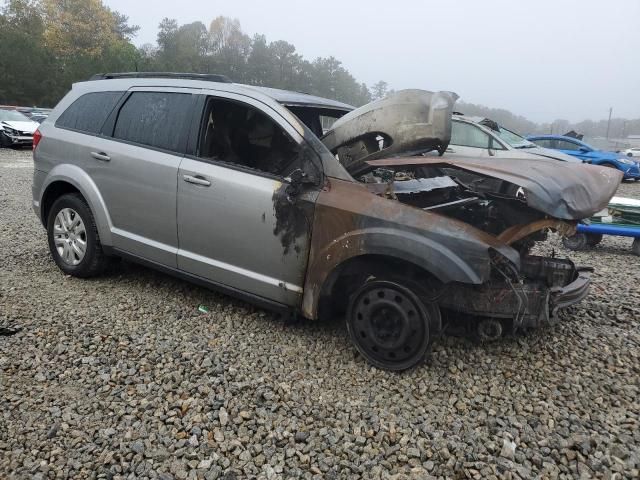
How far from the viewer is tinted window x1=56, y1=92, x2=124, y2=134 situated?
436cm

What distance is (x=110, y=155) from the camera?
412cm

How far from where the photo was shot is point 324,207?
3.24m

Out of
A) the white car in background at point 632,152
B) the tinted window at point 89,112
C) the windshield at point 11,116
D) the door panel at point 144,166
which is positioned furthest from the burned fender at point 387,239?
the white car in background at point 632,152

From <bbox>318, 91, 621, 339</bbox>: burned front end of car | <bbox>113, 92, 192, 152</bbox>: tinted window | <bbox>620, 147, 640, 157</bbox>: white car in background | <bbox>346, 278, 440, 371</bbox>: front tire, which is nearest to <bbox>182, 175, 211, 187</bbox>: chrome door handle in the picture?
<bbox>113, 92, 192, 152</bbox>: tinted window

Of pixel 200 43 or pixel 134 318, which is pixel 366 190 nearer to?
pixel 134 318

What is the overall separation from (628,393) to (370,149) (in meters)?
2.29

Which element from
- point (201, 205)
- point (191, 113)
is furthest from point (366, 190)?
point (191, 113)

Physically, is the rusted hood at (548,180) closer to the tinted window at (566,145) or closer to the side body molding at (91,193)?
the side body molding at (91,193)

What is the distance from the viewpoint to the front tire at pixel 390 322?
3064mm

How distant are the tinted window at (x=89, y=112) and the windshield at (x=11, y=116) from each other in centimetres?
1658

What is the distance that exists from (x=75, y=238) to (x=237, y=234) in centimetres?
191

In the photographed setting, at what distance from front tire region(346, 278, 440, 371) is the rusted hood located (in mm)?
803

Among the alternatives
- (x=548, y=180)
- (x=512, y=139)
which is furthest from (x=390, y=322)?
(x=512, y=139)

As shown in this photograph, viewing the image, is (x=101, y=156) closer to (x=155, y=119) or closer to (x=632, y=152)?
(x=155, y=119)
